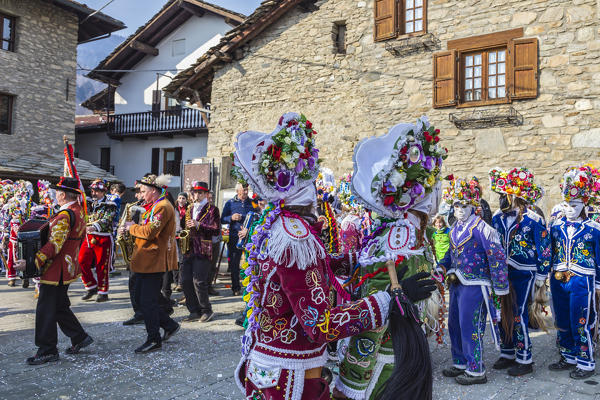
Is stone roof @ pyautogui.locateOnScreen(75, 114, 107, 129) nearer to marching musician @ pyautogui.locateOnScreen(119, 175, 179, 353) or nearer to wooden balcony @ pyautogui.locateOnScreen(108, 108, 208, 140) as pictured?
wooden balcony @ pyautogui.locateOnScreen(108, 108, 208, 140)

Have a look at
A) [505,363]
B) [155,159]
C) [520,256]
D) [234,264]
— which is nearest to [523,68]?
[520,256]

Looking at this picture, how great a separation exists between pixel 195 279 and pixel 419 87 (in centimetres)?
801

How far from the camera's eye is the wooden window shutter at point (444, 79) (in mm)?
11742

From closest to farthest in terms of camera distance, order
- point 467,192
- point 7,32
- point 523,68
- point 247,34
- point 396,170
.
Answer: point 396,170 → point 467,192 → point 523,68 → point 247,34 → point 7,32

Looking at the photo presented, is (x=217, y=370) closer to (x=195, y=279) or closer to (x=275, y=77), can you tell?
(x=195, y=279)

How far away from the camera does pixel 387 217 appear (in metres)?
2.78

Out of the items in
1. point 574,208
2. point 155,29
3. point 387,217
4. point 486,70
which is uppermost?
point 155,29

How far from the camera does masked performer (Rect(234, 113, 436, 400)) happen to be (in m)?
2.14

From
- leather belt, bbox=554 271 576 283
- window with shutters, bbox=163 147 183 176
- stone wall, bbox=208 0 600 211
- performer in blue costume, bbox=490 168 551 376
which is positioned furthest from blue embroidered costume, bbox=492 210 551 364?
window with shutters, bbox=163 147 183 176

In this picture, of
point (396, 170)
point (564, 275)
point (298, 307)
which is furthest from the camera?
Result: point (564, 275)

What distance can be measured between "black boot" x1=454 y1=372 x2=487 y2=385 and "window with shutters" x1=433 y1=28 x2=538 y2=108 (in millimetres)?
7986

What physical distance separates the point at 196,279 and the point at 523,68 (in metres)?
8.49

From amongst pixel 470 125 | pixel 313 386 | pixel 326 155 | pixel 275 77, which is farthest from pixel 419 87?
pixel 313 386

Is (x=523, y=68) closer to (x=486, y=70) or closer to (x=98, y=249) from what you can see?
(x=486, y=70)
